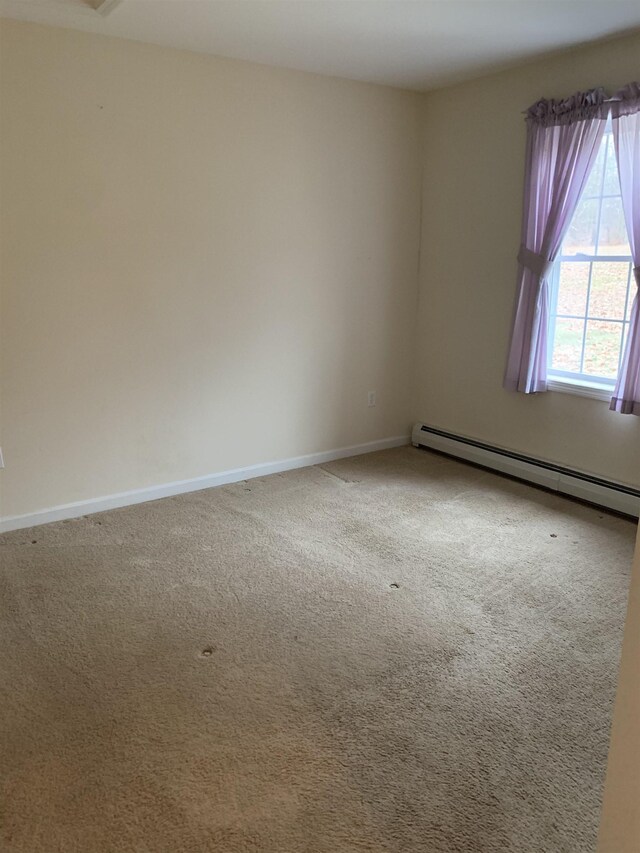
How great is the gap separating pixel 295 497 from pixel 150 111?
2280mm

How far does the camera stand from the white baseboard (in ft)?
11.9

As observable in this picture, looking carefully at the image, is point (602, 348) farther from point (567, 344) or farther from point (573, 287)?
point (573, 287)

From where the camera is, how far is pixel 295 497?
4055mm

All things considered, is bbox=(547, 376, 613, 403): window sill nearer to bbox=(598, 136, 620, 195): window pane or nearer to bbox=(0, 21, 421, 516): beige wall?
bbox=(598, 136, 620, 195): window pane

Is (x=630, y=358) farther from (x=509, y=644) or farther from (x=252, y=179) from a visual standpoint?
(x=252, y=179)

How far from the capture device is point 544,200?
3930 mm

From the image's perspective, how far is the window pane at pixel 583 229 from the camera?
3.86m

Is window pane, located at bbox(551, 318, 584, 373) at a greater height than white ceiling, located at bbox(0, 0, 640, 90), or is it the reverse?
white ceiling, located at bbox(0, 0, 640, 90)

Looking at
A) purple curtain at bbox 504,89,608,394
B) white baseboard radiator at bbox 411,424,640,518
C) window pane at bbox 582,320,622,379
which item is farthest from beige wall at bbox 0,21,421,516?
window pane at bbox 582,320,622,379

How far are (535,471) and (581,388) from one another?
606 millimetres

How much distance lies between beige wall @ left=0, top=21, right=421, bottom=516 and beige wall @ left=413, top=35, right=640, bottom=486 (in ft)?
0.80

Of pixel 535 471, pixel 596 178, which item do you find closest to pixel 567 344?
pixel 535 471

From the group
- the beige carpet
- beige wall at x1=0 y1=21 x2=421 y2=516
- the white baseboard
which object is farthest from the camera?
the white baseboard

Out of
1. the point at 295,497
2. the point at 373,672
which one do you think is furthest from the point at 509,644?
the point at 295,497
